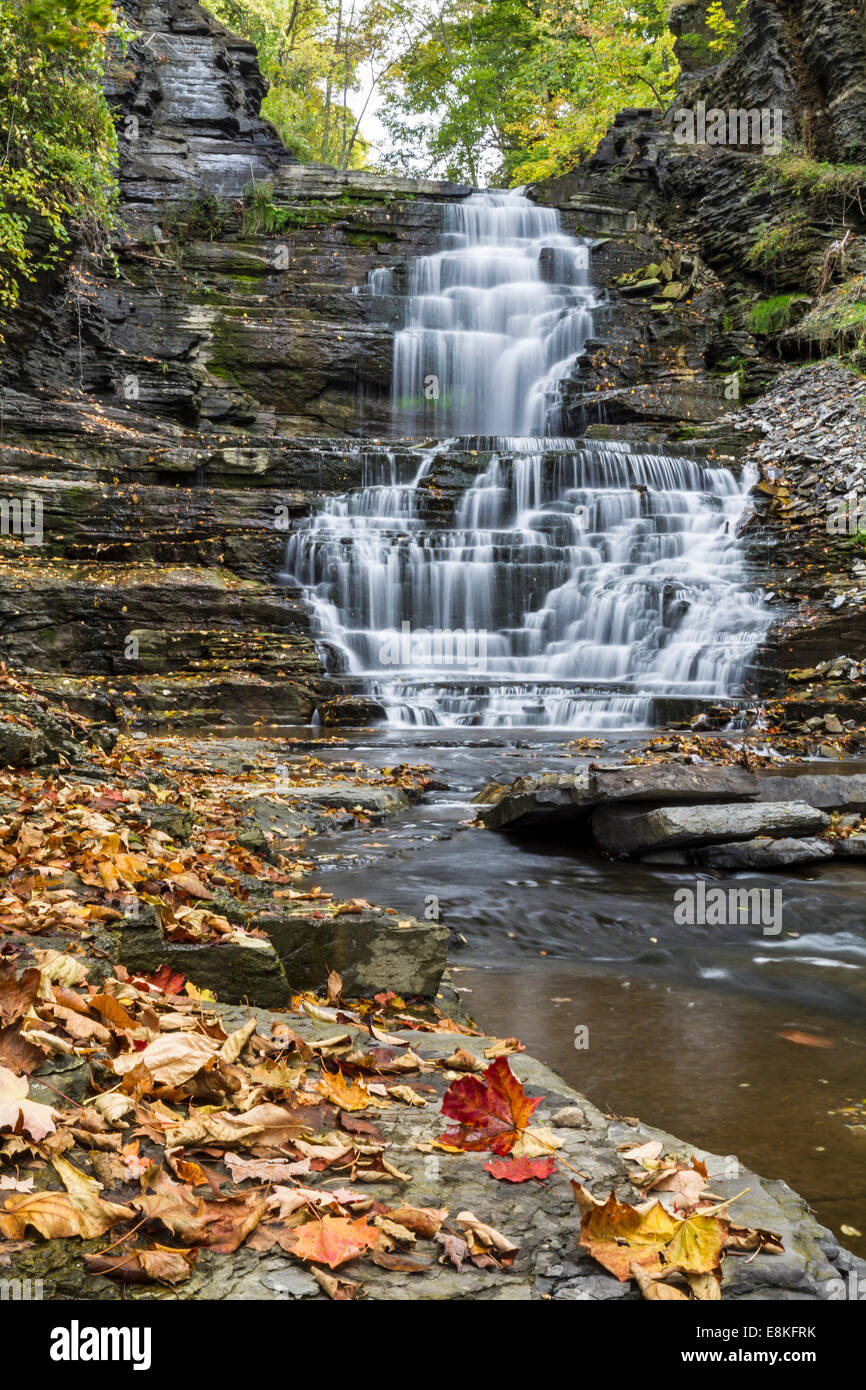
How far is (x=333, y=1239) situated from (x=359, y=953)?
1.97 metres

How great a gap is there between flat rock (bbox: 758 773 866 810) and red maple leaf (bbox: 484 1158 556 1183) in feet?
18.7

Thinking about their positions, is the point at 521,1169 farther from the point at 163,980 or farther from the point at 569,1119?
the point at 163,980

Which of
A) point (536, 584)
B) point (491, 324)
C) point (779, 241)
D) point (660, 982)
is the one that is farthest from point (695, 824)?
point (779, 241)

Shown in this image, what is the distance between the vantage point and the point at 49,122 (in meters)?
14.5

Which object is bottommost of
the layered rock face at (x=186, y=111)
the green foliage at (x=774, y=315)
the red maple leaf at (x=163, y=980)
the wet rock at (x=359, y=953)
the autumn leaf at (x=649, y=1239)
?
the wet rock at (x=359, y=953)

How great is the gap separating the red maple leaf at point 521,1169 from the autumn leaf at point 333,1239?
1.23ft

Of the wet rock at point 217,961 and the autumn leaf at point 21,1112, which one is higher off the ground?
the autumn leaf at point 21,1112

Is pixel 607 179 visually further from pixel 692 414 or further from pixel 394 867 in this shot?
pixel 394 867

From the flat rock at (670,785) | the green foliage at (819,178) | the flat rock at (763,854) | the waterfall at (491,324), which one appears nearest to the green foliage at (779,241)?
the green foliage at (819,178)

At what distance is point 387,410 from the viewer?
22.7 m

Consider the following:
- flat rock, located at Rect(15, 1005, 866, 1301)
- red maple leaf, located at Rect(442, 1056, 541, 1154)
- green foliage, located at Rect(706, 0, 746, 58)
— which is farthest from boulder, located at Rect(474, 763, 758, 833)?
green foliage, located at Rect(706, 0, 746, 58)

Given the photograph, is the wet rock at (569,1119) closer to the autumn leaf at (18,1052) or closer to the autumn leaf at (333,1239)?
the autumn leaf at (333,1239)

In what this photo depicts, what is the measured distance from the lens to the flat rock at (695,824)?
6.62 m
